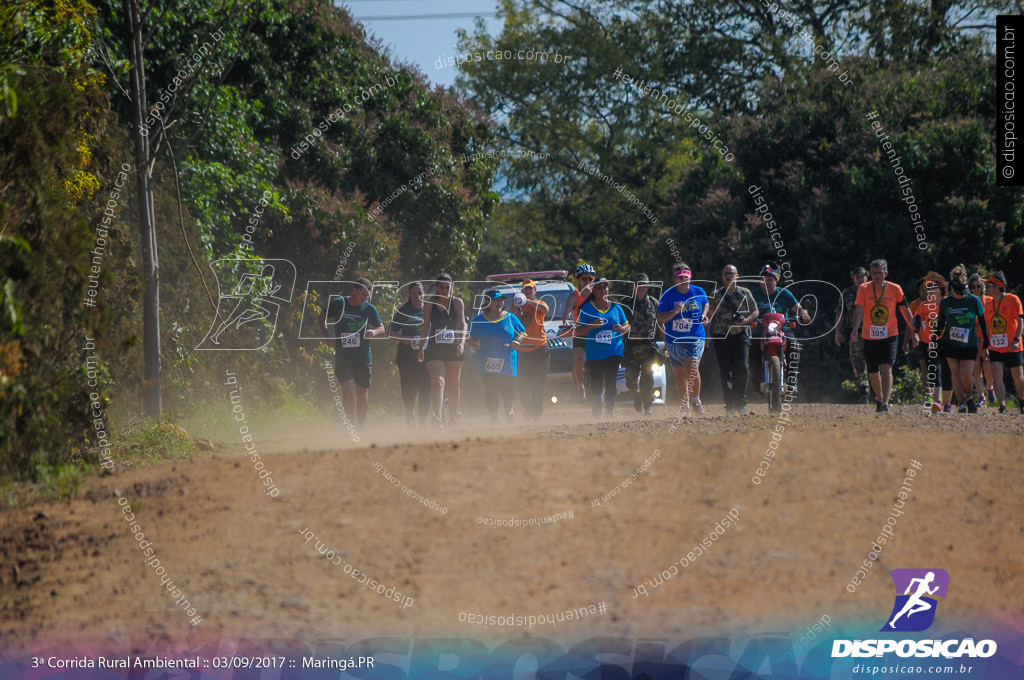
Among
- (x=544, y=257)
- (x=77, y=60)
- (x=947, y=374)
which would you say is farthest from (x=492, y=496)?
(x=544, y=257)

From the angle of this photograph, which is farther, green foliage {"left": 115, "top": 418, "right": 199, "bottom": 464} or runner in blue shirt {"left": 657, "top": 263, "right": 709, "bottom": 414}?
runner in blue shirt {"left": 657, "top": 263, "right": 709, "bottom": 414}

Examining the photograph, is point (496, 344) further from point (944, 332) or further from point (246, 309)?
point (944, 332)

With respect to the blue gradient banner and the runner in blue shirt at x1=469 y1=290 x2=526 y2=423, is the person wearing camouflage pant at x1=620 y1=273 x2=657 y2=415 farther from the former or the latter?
the blue gradient banner

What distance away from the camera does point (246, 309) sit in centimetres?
1561

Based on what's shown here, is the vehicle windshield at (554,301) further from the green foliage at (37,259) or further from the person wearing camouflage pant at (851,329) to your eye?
the green foliage at (37,259)

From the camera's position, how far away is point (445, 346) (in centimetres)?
Answer: 1252

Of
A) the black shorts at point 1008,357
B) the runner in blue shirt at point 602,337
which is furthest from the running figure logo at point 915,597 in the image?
the black shorts at point 1008,357

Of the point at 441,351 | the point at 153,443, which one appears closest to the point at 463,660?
the point at 153,443

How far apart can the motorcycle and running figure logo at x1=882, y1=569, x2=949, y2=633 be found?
634 centimetres

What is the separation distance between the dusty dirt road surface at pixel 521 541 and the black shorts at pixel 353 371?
4015mm

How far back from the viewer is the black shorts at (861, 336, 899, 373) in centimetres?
1230

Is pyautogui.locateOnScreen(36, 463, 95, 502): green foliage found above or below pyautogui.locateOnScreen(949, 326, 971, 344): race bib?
below

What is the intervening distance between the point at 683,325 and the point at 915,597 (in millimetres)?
6594

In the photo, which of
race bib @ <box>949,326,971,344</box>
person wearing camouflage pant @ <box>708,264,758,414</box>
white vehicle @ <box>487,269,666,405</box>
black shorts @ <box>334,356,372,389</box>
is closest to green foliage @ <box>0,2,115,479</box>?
black shorts @ <box>334,356,372,389</box>
